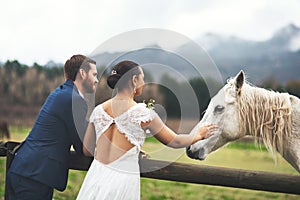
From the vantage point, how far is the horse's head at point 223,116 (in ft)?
8.11

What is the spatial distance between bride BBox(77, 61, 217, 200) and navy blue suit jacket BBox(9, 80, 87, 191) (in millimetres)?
133

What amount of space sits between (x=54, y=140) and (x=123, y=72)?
513 millimetres

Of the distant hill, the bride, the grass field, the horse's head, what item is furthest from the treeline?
the bride

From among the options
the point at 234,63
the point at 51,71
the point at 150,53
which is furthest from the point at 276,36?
the point at 150,53

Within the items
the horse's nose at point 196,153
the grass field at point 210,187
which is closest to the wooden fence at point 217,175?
the horse's nose at point 196,153

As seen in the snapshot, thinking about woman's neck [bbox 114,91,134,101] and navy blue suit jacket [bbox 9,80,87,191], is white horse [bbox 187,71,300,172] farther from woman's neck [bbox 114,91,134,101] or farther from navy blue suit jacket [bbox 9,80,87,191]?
navy blue suit jacket [bbox 9,80,87,191]

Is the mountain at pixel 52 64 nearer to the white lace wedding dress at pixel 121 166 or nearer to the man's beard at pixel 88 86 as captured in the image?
the man's beard at pixel 88 86

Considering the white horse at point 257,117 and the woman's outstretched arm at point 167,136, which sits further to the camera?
the white horse at point 257,117

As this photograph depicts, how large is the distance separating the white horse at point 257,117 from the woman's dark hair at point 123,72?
48cm

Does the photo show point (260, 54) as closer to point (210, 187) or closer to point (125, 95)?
point (210, 187)

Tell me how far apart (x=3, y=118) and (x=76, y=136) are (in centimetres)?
962

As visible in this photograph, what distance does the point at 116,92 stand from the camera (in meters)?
2.18

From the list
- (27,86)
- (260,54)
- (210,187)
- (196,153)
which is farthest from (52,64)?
(196,153)

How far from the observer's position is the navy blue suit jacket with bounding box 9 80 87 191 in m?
2.30
